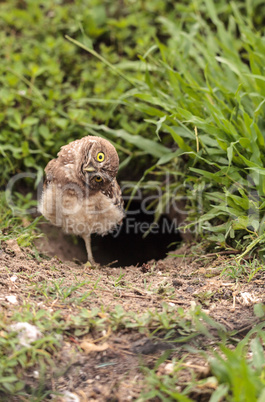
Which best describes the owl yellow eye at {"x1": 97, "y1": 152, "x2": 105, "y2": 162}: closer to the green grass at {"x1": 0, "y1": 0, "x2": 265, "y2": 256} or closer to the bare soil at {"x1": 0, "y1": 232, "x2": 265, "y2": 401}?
the green grass at {"x1": 0, "y1": 0, "x2": 265, "y2": 256}

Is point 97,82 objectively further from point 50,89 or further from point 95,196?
point 95,196

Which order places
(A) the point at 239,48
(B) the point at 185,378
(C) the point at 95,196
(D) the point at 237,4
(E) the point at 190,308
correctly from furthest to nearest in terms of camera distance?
(D) the point at 237,4
(A) the point at 239,48
(C) the point at 95,196
(E) the point at 190,308
(B) the point at 185,378

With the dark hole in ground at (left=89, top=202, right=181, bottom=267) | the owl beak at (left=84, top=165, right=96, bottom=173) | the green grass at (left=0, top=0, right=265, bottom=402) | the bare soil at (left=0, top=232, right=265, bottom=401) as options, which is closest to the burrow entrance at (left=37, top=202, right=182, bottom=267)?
the dark hole in ground at (left=89, top=202, right=181, bottom=267)

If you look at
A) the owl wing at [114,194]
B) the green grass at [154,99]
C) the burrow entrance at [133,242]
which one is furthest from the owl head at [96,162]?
the burrow entrance at [133,242]

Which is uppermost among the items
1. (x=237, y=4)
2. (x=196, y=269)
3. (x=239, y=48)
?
(x=237, y=4)

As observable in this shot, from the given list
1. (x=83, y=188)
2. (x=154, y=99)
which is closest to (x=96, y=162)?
(x=83, y=188)

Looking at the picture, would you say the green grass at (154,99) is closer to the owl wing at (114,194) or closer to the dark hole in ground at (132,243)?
the owl wing at (114,194)

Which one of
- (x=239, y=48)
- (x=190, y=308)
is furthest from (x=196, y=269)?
(x=239, y=48)
